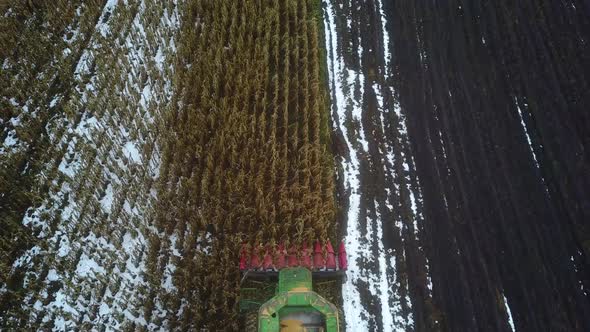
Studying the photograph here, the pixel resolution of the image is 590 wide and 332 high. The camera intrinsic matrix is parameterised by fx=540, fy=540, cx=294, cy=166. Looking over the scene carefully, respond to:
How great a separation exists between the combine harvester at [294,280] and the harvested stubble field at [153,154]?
33 centimetres

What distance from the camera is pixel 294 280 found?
9.07 m

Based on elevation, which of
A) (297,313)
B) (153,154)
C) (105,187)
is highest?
(153,154)

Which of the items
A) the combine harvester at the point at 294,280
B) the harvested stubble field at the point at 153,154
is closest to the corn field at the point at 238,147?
the harvested stubble field at the point at 153,154

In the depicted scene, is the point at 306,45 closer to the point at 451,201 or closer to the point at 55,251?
the point at 451,201

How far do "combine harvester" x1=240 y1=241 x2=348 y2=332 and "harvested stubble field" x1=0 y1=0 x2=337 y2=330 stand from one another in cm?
33

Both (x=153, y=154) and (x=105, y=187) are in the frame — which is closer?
(x=105, y=187)

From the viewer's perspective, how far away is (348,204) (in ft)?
35.3

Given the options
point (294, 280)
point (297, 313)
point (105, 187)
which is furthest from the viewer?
point (105, 187)

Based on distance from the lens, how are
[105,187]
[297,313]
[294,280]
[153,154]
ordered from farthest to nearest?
A: [153,154] < [105,187] < [294,280] < [297,313]

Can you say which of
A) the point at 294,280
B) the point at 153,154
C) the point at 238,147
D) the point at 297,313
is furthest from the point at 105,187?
the point at 297,313

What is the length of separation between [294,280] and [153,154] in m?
4.14

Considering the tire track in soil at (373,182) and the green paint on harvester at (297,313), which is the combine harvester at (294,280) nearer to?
the green paint on harvester at (297,313)

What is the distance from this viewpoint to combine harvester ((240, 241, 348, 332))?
8570 millimetres

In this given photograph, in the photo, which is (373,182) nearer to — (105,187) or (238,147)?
(238,147)
